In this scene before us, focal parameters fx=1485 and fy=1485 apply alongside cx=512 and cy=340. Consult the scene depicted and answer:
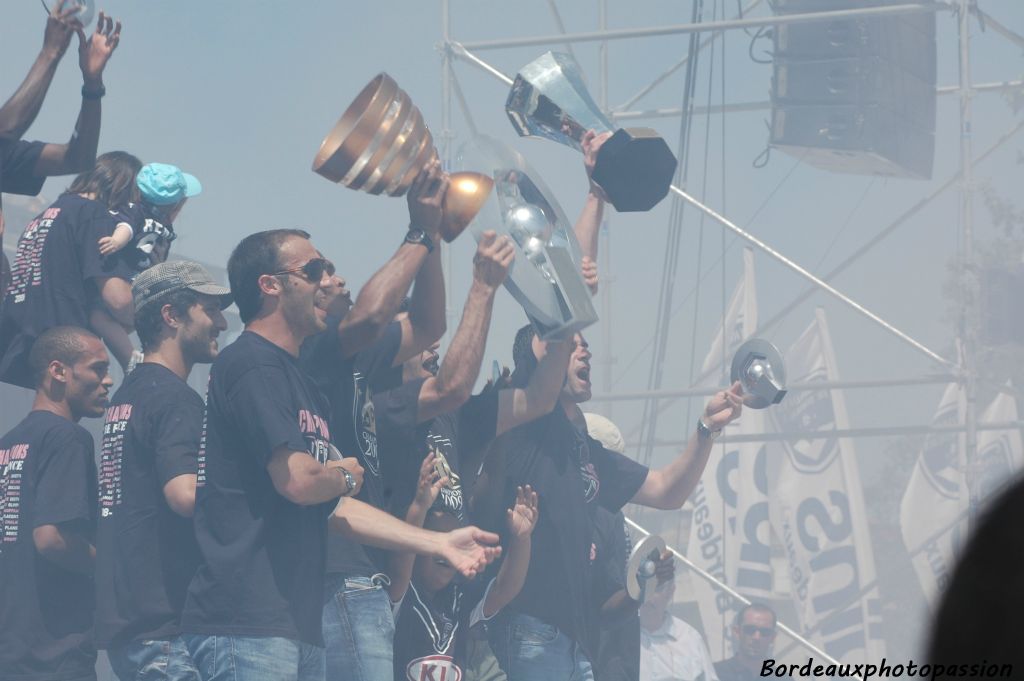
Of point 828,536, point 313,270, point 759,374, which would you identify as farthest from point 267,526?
point 828,536

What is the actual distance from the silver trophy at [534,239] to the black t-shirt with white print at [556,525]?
505mm

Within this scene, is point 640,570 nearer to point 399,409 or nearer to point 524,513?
point 524,513

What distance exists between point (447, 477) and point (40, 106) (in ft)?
4.64

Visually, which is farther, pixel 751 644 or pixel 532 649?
pixel 751 644

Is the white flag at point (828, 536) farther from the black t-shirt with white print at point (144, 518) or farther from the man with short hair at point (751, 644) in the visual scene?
the black t-shirt with white print at point (144, 518)

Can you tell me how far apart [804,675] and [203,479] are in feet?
21.8

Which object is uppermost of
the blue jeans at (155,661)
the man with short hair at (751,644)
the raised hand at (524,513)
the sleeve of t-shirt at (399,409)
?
the sleeve of t-shirt at (399,409)

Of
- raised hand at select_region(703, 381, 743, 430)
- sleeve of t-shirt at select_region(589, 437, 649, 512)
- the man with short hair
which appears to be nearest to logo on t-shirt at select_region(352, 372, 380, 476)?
sleeve of t-shirt at select_region(589, 437, 649, 512)

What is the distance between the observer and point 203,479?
3162 mm

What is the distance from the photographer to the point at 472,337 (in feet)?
12.0

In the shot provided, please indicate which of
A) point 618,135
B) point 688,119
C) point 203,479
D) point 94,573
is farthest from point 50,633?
point 688,119

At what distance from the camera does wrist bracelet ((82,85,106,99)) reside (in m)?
3.94

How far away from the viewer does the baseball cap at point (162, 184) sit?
4.23 meters

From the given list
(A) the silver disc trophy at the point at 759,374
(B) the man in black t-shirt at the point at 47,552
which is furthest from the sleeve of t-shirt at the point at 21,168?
(A) the silver disc trophy at the point at 759,374
